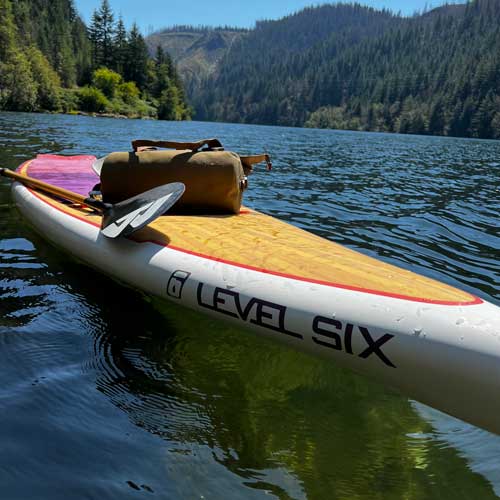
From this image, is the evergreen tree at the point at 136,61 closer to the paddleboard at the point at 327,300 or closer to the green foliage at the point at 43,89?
the green foliage at the point at 43,89

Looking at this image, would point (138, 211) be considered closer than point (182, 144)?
Yes

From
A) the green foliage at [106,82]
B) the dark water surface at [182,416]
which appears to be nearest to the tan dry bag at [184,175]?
the dark water surface at [182,416]

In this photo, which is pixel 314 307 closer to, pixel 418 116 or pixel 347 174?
pixel 347 174

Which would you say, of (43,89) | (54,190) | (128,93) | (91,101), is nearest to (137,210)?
(54,190)

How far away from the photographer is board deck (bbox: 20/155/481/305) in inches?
120

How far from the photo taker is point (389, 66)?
178m

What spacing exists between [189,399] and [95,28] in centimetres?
10532

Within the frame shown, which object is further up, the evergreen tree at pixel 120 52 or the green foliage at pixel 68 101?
the evergreen tree at pixel 120 52

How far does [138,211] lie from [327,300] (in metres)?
1.99

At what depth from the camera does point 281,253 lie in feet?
12.4

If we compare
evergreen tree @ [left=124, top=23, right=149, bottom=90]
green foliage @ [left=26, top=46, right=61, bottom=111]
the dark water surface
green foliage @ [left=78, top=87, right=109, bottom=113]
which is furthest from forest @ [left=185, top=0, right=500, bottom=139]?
the dark water surface

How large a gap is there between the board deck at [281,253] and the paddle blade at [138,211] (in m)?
0.18

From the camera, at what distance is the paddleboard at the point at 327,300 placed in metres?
2.56

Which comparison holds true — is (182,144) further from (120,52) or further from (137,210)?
(120,52)
